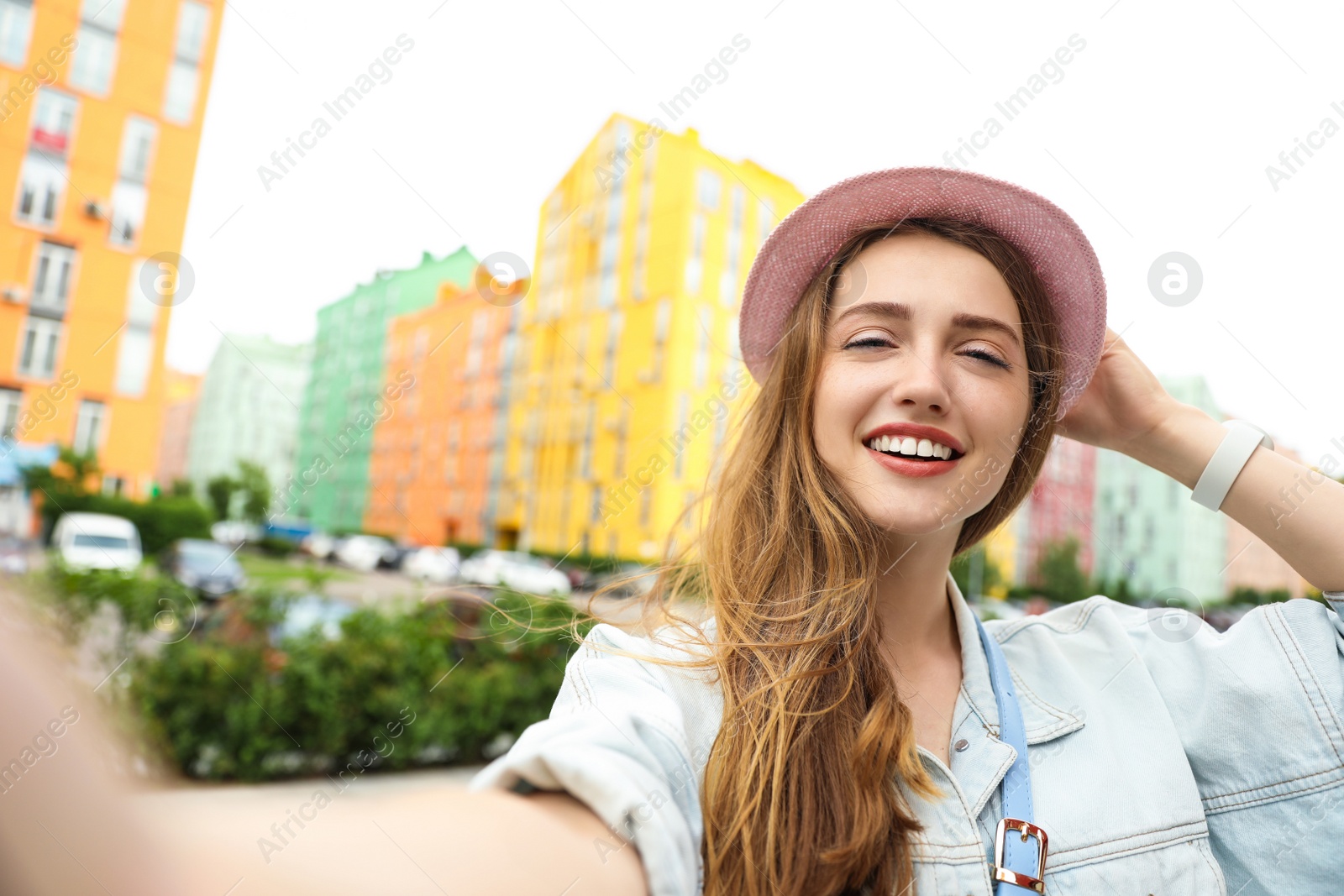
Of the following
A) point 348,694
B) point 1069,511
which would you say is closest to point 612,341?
point 348,694

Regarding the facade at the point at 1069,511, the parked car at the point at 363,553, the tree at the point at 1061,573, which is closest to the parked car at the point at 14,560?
the parked car at the point at 363,553

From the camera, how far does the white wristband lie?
4.70 feet

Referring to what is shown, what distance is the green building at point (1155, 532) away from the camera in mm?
25672

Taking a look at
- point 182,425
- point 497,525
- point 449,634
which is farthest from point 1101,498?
point 182,425

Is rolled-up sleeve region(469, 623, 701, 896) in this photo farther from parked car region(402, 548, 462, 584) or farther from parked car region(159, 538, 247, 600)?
parked car region(402, 548, 462, 584)

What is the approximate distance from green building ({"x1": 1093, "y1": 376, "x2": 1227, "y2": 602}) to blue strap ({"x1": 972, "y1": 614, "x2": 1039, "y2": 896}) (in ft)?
83.6

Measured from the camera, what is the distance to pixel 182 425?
4744 cm

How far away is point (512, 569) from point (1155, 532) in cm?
2243

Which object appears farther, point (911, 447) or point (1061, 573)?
point (1061, 573)

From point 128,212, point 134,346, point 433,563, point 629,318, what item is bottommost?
point 433,563

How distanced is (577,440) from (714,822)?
28.7 metres

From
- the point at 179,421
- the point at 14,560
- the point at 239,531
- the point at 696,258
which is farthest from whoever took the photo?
the point at 179,421

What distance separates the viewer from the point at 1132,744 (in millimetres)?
1264

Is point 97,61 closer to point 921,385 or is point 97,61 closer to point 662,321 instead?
point 662,321
